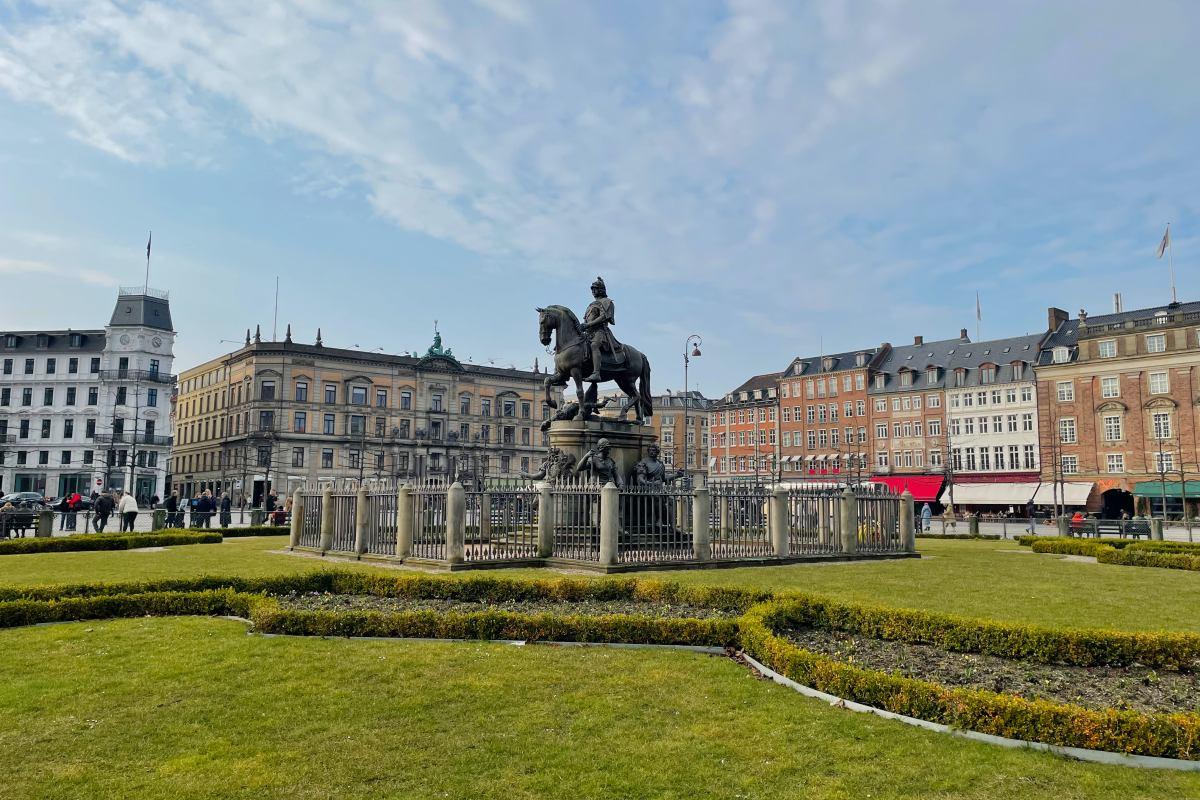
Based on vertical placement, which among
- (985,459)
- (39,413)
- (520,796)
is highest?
(39,413)

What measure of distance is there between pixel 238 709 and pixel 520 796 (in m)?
3.50

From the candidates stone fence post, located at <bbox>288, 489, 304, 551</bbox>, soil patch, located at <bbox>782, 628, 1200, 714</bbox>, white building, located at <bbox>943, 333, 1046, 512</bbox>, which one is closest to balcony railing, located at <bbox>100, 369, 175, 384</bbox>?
stone fence post, located at <bbox>288, 489, 304, 551</bbox>

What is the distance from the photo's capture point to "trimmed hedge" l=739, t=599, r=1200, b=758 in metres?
6.49

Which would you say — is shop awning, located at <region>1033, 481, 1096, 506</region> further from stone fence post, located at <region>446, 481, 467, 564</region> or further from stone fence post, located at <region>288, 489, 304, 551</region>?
stone fence post, located at <region>446, 481, 467, 564</region>

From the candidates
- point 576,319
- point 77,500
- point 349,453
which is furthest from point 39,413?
point 576,319

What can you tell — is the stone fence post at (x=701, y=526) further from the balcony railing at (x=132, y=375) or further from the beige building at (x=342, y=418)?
the balcony railing at (x=132, y=375)

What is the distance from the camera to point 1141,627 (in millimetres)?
11695

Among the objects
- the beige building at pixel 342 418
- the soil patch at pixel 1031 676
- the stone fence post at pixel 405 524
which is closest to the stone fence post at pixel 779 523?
the stone fence post at pixel 405 524

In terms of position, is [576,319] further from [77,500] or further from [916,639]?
[77,500]

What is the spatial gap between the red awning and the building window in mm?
18666

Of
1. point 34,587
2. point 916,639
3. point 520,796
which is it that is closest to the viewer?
point 520,796

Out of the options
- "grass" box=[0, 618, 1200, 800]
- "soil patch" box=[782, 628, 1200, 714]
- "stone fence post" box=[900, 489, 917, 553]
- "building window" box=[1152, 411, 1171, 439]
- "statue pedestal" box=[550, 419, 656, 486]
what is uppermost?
"building window" box=[1152, 411, 1171, 439]

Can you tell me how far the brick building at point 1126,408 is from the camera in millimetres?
61688

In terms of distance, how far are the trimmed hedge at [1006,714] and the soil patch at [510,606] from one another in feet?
13.0
